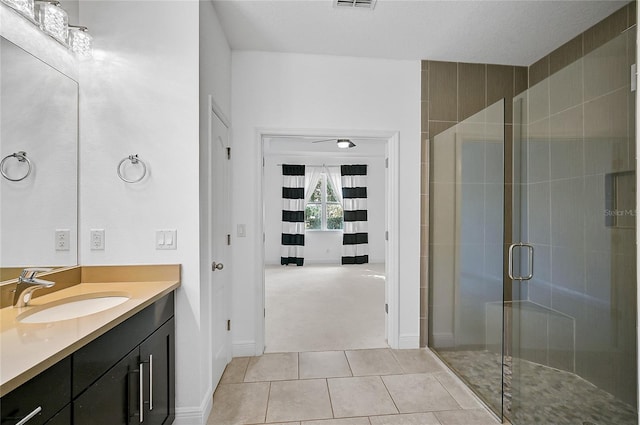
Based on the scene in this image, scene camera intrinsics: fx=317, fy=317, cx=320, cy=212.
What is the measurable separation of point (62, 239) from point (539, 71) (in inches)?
157

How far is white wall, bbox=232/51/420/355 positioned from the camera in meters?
2.83

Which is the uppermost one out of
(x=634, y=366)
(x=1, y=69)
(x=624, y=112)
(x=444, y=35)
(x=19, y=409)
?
(x=444, y=35)

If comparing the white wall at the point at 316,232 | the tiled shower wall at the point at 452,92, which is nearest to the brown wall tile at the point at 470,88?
the tiled shower wall at the point at 452,92

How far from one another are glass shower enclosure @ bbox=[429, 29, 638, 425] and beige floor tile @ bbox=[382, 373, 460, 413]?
9.4 inches

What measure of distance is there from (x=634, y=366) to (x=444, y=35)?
97.2 inches

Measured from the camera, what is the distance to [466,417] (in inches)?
77.9

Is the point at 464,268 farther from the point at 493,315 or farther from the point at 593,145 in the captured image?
the point at 593,145

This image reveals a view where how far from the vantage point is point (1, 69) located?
136 centimetres

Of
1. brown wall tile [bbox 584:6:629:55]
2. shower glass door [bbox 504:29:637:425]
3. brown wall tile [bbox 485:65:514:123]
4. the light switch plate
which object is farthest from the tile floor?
brown wall tile [bbox 584:6:629:55]

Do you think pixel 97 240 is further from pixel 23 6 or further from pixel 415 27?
pixel 415 27

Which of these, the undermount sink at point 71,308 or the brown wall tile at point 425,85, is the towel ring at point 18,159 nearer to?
the undermount sink at point 71,308

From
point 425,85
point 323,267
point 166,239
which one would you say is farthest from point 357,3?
point 323,267

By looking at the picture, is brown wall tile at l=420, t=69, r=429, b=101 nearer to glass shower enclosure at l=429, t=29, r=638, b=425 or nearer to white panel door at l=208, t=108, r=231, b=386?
glass shower enclosure at l=429, t=29, r=638, b=425

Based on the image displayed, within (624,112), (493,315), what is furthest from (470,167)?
(493,315)
